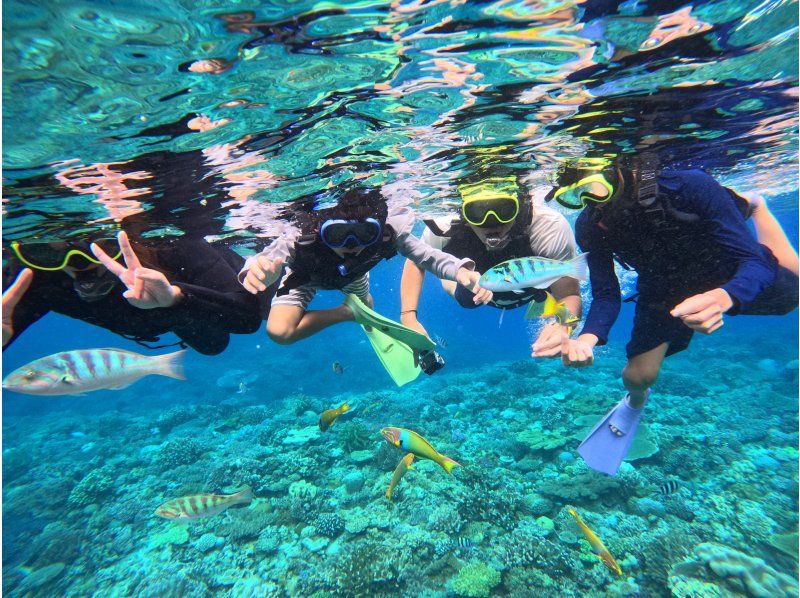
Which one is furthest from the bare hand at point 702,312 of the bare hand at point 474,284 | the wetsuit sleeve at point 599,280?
the bare hand at point 474,284

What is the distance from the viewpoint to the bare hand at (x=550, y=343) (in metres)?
3.58

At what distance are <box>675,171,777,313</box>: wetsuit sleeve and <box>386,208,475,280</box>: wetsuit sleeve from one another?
299 centimetres

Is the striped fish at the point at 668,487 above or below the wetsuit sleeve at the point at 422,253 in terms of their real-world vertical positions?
below

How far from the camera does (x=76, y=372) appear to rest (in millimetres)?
4234

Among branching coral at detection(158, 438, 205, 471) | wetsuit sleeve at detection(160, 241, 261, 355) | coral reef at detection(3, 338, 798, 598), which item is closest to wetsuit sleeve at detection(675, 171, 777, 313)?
coral reef at detection(3, 338, 798, 598)

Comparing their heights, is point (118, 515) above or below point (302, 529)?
below

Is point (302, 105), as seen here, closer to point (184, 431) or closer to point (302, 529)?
point (302, 529)

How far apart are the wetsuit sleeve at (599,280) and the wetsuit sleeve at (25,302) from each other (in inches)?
284

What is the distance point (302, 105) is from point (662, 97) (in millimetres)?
5839

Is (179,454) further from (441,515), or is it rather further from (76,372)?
(76,372)

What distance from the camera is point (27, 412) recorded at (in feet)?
102

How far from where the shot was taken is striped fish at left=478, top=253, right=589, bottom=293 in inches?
161

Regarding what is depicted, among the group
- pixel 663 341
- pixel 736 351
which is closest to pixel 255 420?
pixel 663 341

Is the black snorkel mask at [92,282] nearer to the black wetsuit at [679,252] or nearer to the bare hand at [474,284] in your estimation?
the bare hand at [474,284]
